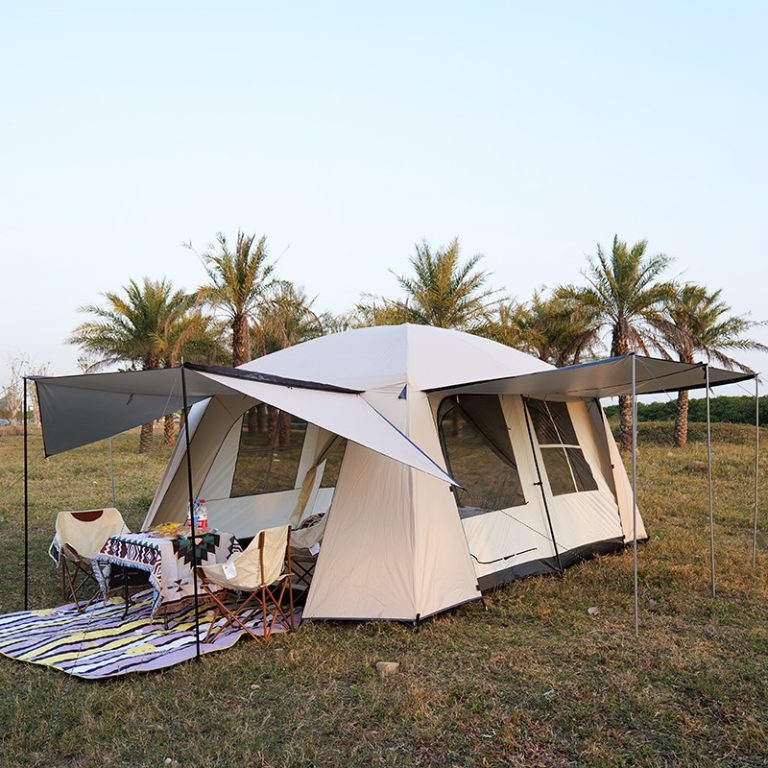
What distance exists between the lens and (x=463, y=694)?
413 centimetres

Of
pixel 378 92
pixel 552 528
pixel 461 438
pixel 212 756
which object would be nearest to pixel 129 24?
pixel 378 92

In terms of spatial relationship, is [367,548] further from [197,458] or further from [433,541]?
[197,458]

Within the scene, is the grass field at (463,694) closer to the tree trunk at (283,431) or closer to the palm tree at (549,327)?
the tree trunk at (283,431)

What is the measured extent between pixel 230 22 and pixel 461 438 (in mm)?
5591

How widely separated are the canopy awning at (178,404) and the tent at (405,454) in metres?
0.02

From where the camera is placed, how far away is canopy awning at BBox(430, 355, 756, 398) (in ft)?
18.9

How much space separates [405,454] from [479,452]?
2.12 m

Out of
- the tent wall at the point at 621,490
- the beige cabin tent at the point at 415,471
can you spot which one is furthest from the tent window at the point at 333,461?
the tent wall at the point at 621,490

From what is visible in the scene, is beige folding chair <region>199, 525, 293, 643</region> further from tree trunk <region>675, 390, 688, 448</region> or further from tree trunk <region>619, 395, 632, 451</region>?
tree trunk <region>675, 390, 688, 448</region>

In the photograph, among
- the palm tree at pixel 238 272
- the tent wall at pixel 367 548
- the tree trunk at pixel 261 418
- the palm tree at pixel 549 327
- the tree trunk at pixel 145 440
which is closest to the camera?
the tent wall at pixel 367 548

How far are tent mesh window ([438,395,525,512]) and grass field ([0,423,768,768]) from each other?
84 cm

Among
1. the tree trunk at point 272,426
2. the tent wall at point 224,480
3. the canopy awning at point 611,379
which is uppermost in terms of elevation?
the canopy awning at point 611,379

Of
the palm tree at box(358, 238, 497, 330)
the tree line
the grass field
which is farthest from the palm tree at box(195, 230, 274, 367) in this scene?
the grass field

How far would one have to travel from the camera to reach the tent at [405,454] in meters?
5.52
